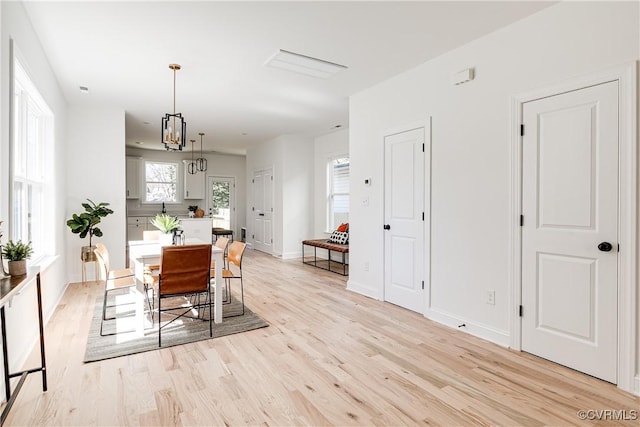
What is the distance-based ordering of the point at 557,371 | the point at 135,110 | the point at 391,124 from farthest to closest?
the point at 135,110 < the point at 391,124 < the point at 557,371

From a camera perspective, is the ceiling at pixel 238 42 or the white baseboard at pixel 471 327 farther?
the white baseboard at pixel 471 327

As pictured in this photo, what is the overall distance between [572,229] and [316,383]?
2.17 m

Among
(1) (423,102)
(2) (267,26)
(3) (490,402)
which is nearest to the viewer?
(3) (490,402)

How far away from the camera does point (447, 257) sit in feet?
11.5

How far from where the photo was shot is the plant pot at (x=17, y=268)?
198 centimetres

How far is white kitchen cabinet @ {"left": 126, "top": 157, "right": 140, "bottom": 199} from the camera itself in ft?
30.5

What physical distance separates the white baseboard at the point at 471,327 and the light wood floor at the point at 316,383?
0.09 meters

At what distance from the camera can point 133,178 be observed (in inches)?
369

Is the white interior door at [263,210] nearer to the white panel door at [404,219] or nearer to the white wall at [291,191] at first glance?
the white wall at [291,191]

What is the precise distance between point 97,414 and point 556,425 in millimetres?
2591

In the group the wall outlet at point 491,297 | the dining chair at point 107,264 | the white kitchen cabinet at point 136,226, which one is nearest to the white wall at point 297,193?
the dining chair at point 107,264

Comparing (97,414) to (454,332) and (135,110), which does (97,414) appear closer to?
(454,332)

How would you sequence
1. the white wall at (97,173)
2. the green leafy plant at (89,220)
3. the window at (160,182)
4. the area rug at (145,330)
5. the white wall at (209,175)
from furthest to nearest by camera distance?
the window at (160,182), the white wall at (209,175), the white wall at (97,173), the green leafy plant at (89,220), the area rug at (145,330)

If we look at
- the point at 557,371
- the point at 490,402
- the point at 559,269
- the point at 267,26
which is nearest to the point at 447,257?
the point at 559,269
